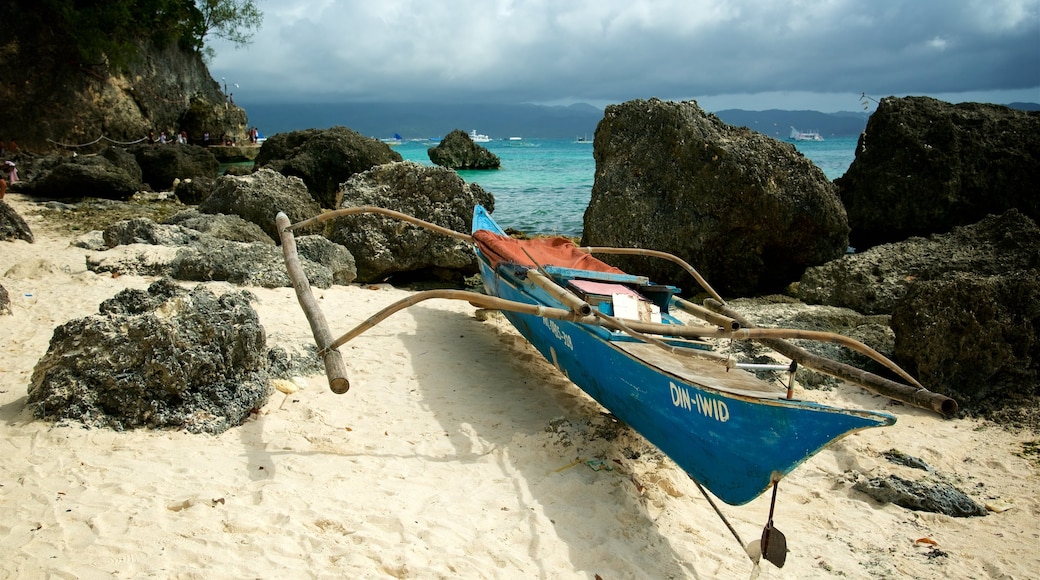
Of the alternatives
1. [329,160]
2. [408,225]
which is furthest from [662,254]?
[329,160]

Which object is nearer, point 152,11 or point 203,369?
point 203,369

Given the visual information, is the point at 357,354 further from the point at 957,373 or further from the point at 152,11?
the point at 152,11

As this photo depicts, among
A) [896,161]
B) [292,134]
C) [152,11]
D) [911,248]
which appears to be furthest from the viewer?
[152,11]

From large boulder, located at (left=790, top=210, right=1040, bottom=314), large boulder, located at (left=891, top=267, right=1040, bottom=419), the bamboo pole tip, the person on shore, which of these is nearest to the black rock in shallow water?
the bamboo pole tip

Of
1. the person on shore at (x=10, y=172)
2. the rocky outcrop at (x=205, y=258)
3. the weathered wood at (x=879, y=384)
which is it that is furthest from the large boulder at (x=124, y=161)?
the weathered wood at (x=879, y=384)

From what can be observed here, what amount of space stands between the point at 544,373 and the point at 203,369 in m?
2.73

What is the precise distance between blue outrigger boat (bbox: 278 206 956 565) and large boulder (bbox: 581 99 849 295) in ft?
9.84

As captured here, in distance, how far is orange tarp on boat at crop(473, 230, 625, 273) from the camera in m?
6.22

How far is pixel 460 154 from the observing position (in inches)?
1474

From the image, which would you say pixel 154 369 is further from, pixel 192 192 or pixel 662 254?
pixel 192 192

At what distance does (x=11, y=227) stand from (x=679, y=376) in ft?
28.8

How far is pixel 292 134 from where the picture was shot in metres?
15.9

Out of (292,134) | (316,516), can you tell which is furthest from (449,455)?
(292,134)

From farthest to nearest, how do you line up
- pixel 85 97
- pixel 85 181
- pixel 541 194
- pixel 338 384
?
pixel 541 194, pixel 85 97, pixel 85 181, pixel 338 384
